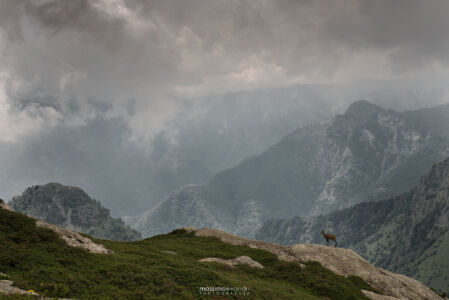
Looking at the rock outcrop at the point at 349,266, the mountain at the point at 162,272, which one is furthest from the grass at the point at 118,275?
the rock outcrop at the point at 349,266

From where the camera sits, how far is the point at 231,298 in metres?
32.1

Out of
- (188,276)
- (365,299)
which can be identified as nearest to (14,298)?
(188,276)

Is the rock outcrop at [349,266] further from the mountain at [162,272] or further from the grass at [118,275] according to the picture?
the grass at [118,275]

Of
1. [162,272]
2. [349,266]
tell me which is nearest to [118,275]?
[162,272]

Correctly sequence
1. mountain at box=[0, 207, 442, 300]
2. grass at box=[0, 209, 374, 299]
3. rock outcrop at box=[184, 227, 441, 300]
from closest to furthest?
1. grass at box=[0, 209, 374, 299]
2. mountain at box=[0, 207, 442, 300]
3. rock outcrop at box=[184, 227, 441, 300]

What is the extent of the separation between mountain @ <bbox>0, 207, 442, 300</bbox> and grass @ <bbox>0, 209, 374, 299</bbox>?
0.07 metres

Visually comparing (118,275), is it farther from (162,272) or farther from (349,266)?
(349,266)

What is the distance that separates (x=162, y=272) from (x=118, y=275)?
16.8ft

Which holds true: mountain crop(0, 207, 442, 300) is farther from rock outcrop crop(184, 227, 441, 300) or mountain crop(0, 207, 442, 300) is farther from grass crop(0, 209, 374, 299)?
Result: rock outcrop crop(184, 227, 441, 300)

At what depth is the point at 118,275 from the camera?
104 ft

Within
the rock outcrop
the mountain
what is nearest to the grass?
the mountain

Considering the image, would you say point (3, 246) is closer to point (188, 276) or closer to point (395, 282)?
point (188, 276)

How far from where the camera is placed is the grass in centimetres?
2753

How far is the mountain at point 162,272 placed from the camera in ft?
91.4
